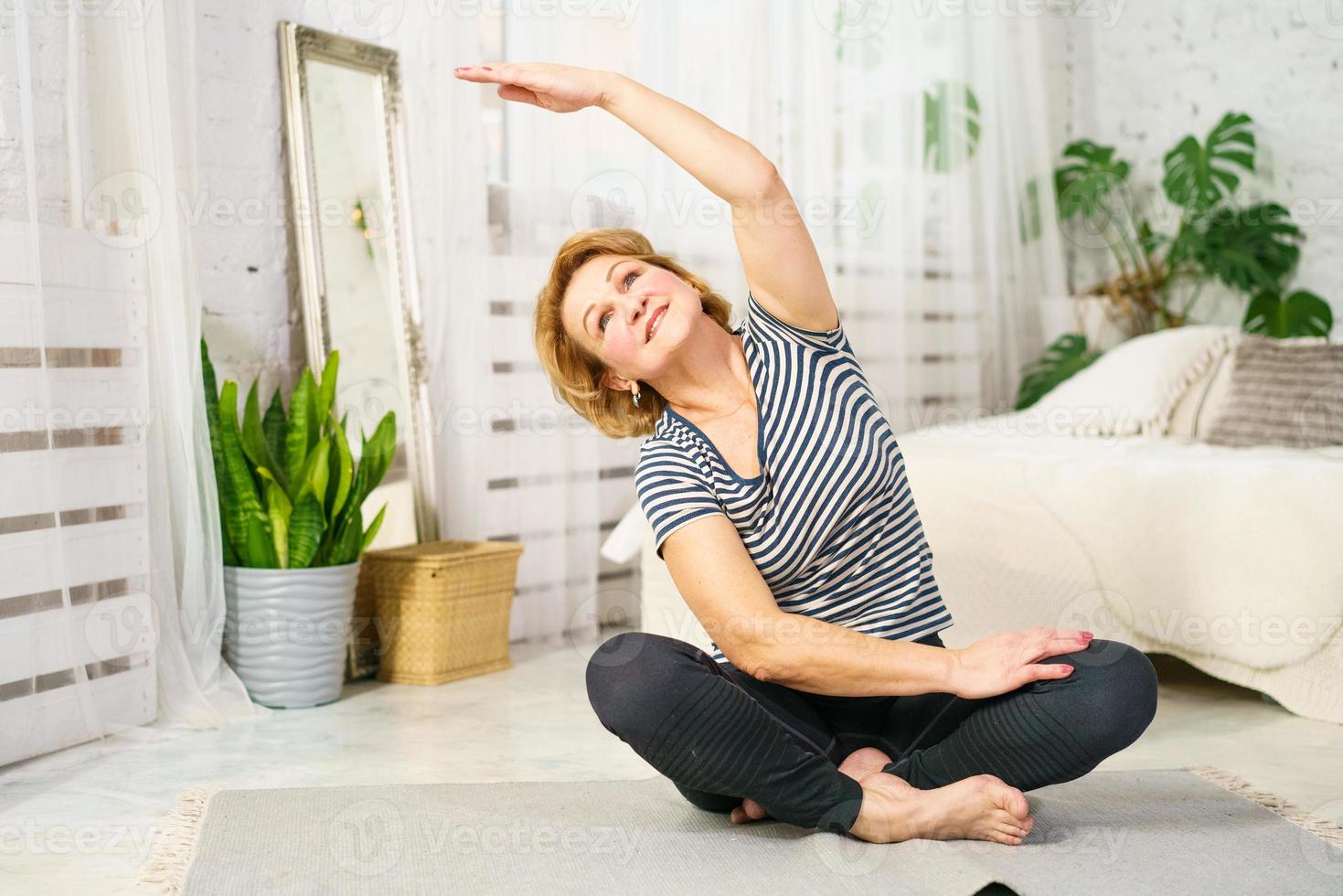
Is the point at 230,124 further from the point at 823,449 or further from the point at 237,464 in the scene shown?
the point at 823,449

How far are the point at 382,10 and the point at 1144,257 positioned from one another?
2812mm

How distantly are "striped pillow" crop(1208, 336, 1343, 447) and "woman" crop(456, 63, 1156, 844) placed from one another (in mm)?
1759

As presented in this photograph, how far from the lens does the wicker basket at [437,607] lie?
9.58 ft

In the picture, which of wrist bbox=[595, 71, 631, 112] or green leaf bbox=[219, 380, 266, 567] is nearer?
wrist bbox=[595, 71, 631, 112]

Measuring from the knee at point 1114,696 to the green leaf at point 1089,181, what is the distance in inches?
127

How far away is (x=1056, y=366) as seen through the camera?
171 inches

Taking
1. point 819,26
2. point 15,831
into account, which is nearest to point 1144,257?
point 819,26

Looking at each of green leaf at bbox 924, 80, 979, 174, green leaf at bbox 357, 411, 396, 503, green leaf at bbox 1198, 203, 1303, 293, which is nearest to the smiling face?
green leaf at bbox 357, 411, 396, 503

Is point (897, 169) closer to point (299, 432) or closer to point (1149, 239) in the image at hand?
point (1149, 239)

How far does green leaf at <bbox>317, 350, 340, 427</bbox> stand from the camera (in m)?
2.75

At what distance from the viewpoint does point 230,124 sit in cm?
287

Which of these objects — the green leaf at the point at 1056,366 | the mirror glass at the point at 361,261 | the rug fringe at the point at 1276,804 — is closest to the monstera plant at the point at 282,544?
the mirror glass at the point at 361,261

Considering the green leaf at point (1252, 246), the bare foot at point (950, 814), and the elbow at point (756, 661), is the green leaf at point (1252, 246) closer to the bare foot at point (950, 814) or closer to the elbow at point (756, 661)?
the bare foot at point (950, 814)

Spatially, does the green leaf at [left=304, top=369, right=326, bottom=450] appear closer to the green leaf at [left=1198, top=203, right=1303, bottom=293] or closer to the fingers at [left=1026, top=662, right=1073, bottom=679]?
the fingers at [left=1026, top=662, right=1073, bottom=679]
